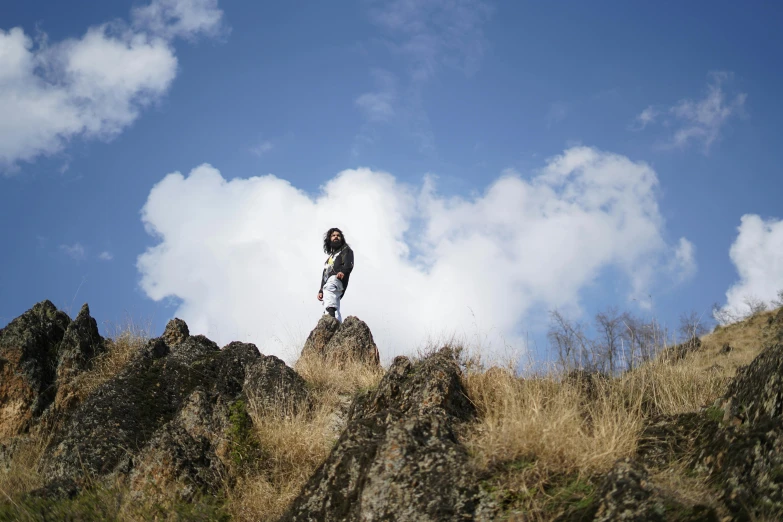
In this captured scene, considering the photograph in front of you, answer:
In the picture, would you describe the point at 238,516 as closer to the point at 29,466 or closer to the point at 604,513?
the point at 604,513

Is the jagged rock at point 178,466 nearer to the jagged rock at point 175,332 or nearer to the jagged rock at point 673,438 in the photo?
the jagged rock at point 175,332

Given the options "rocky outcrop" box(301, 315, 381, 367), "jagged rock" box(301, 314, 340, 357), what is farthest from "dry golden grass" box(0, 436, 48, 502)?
"jagged rock" box(301, 314, 340, 357)

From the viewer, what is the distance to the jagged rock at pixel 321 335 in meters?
12.4

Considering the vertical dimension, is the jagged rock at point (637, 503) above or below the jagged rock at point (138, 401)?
below

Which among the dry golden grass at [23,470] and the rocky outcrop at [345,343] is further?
the rocky outcrop at [345,343]

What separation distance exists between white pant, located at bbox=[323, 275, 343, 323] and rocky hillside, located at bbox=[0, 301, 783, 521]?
5.28 ft

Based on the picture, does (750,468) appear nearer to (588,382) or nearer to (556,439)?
(556,439)

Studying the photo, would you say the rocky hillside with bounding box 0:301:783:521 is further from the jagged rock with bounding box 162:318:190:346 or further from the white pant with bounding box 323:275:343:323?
the white pant with bounding box 323:275:343:323

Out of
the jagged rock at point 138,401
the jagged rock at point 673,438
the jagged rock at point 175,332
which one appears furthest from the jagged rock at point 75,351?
the jagged rock at point 673,438

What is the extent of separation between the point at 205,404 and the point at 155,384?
158cm

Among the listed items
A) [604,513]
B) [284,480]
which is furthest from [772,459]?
[284,480]

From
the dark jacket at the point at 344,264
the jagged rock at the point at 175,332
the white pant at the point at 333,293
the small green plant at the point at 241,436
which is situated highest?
the dark jacket at the point at 344,264

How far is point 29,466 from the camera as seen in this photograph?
9414 mm

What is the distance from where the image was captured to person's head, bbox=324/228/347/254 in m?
14.1
